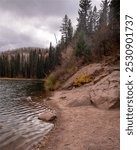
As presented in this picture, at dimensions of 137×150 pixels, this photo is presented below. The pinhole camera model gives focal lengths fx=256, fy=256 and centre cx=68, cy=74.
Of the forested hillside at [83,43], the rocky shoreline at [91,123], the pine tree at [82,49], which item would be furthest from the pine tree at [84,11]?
the rocky shoreline at [91,123]

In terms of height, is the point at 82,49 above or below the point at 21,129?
above

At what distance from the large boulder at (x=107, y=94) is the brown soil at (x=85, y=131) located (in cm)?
77

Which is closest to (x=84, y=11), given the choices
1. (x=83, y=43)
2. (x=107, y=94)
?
(x=83, y=43)

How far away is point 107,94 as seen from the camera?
20750 millimetres

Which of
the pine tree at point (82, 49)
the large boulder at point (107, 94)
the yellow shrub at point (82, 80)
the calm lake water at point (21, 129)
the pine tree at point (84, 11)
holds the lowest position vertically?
the calm lake water at point (21, 129)

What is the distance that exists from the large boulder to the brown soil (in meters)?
0.77

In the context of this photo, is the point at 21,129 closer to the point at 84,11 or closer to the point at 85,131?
the point at 85,131

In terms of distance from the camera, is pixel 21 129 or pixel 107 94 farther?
pixel 107 94

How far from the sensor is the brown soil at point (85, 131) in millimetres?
11738

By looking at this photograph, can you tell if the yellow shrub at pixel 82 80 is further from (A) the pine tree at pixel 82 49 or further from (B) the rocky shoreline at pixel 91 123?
(A) the pine tree at pixel 82 49

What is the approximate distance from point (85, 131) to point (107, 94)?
724 cm

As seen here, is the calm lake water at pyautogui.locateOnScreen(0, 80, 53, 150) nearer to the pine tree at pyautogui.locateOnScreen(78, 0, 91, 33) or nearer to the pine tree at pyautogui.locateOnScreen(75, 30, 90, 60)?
the pine tree at pyautogui.locateOnScreen(75, 30, 90, 60)

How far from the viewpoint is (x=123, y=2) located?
15.4 feet

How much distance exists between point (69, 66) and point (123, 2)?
37.8 meters
